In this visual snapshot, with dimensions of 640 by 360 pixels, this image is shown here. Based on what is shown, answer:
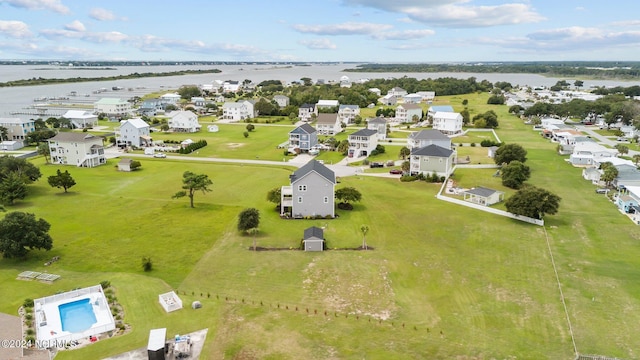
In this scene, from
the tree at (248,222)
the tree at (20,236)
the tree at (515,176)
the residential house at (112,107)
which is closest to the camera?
the tree at (20,236)

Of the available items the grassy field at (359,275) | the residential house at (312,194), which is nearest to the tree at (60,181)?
the grassy field at (359,275)

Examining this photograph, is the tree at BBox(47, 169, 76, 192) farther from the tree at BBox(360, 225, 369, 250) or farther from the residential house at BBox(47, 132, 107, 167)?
the tree at BBox(360, 225, 369, 250)

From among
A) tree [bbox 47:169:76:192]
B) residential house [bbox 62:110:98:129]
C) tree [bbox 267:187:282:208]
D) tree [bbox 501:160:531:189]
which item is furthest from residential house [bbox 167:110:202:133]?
tree [bbox 501:160:531:189]

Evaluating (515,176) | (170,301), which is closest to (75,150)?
(170,301)

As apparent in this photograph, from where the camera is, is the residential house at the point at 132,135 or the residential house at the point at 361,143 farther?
the residential house at the point at 132,135

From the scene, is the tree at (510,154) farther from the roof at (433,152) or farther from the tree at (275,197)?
the tree at (275,197)

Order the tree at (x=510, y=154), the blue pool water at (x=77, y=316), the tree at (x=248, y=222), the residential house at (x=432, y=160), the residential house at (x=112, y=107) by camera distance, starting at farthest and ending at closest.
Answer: the residential house at (x=112, y=107) → the tree at (x=510, y=154) → the residential house at (x=432, y=160) → the tree at (x=248, y=222) → the blue pool water at (x=77, y=316)

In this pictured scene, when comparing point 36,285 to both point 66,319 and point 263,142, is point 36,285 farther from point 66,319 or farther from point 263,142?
point 263,142

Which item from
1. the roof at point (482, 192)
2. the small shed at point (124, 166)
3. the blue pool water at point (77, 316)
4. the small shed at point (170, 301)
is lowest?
the blue pool water at point (77, 316)
